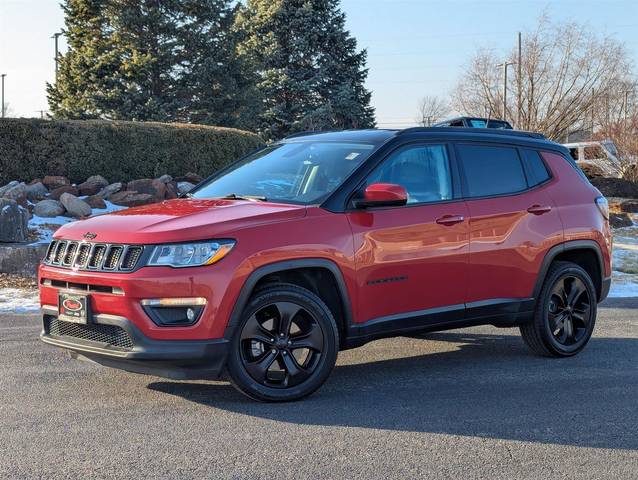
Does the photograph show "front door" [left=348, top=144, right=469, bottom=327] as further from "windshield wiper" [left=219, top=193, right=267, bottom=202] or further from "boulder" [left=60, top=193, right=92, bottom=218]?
"boulder" [left=60, top=193, right=92, bottom=218]

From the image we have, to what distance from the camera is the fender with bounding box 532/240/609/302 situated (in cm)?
676

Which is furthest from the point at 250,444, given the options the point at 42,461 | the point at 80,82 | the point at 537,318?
the point at 80,82

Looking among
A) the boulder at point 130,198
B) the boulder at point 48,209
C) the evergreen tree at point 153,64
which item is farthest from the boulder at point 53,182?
the evergreen tree at point 153,64

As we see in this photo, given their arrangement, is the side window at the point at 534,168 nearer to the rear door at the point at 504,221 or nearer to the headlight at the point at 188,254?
the rear door at the point at 504,221

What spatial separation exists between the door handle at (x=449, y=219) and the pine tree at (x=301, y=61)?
3203 cm

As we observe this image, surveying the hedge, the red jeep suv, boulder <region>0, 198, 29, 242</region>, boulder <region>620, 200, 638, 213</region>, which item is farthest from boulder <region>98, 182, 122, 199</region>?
boulder <region>620, 200, 638, 213</region>

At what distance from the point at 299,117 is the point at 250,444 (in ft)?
114

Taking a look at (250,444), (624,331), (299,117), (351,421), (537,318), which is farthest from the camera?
(299,117)

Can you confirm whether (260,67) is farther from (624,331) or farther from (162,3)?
(624,331)

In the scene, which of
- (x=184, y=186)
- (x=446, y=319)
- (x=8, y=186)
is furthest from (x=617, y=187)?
(x=446, y=319)

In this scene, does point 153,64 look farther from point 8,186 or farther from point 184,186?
point 8,186

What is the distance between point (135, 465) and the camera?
416 centimetres

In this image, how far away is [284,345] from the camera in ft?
17.4

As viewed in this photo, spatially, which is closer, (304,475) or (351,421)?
(304,475)
